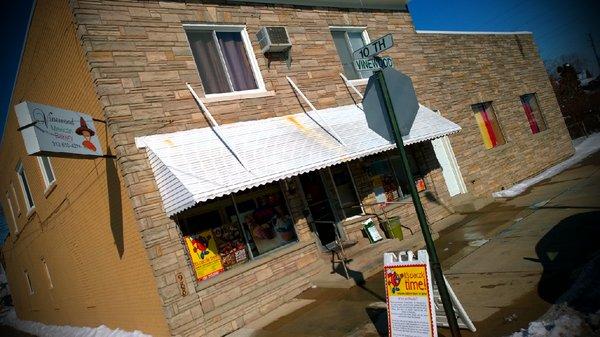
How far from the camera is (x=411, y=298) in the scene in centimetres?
427

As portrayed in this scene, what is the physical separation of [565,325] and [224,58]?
8.13 metres

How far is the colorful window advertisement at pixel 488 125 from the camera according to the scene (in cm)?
1498

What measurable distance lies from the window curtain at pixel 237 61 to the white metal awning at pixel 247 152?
3.73ft

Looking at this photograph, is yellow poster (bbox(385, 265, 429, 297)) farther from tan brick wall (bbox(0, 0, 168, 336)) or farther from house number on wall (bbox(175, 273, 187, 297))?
tan brick wall (bbox(0, 0, 168, 336))

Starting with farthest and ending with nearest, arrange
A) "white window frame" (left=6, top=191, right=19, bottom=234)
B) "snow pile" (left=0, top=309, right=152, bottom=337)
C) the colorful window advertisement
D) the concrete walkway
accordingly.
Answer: "white window frame" (left=6, top=191, right=19, bottom=234), the colorful window advertisement, "snow pile" (left=0, top=309, right=152, bottom=337), the concrete walkway

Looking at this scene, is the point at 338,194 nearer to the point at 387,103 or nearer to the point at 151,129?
the point at 151,129

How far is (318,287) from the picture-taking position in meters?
8.40

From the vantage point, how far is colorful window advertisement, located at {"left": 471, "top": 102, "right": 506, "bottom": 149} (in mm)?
14984

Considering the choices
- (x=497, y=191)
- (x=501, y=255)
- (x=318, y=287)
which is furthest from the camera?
(x=497, y=191)

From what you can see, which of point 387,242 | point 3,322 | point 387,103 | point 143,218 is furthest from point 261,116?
point 3,322

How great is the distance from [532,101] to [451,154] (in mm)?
7645

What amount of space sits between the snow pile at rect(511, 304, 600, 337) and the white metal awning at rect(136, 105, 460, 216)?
4.21 m

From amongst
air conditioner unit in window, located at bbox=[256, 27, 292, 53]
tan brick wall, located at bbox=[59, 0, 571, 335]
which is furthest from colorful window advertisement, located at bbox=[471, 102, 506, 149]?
air conditioner unit in window, located at bbox=[256, 27, 292, 53]

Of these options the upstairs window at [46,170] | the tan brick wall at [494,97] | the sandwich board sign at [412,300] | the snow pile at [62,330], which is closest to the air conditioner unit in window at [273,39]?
the tan brick wall at [494,97]
